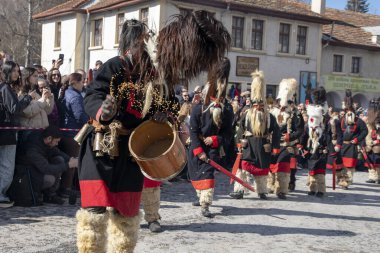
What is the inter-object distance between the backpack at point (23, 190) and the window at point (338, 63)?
86.9 ft

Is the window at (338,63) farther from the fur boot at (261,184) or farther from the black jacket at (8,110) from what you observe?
the black jacket at (8,110)

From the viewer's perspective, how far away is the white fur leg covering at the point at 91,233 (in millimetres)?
4320

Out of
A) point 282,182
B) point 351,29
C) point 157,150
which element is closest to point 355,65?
point 351,29

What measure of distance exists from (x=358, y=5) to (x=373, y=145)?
2284 inches

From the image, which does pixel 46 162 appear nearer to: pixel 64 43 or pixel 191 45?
pixel 191 45

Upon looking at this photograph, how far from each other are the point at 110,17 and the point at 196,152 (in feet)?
70.2

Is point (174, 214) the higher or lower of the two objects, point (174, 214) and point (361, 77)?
the lower

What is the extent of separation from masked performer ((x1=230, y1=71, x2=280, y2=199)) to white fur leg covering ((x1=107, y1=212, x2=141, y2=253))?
542 centimetres

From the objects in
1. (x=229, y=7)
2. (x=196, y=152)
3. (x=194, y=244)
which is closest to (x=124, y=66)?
(x=194, y=244)

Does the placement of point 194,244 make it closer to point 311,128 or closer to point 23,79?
point 23,79

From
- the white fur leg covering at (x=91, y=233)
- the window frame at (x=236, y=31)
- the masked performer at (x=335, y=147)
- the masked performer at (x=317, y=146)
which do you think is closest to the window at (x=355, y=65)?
the window frame at (x=236, y=31)

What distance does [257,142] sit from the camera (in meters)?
9.95

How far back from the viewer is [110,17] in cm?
2834

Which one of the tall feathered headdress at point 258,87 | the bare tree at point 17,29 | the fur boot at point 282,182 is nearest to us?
the tall feathered headdress at point 258,87
